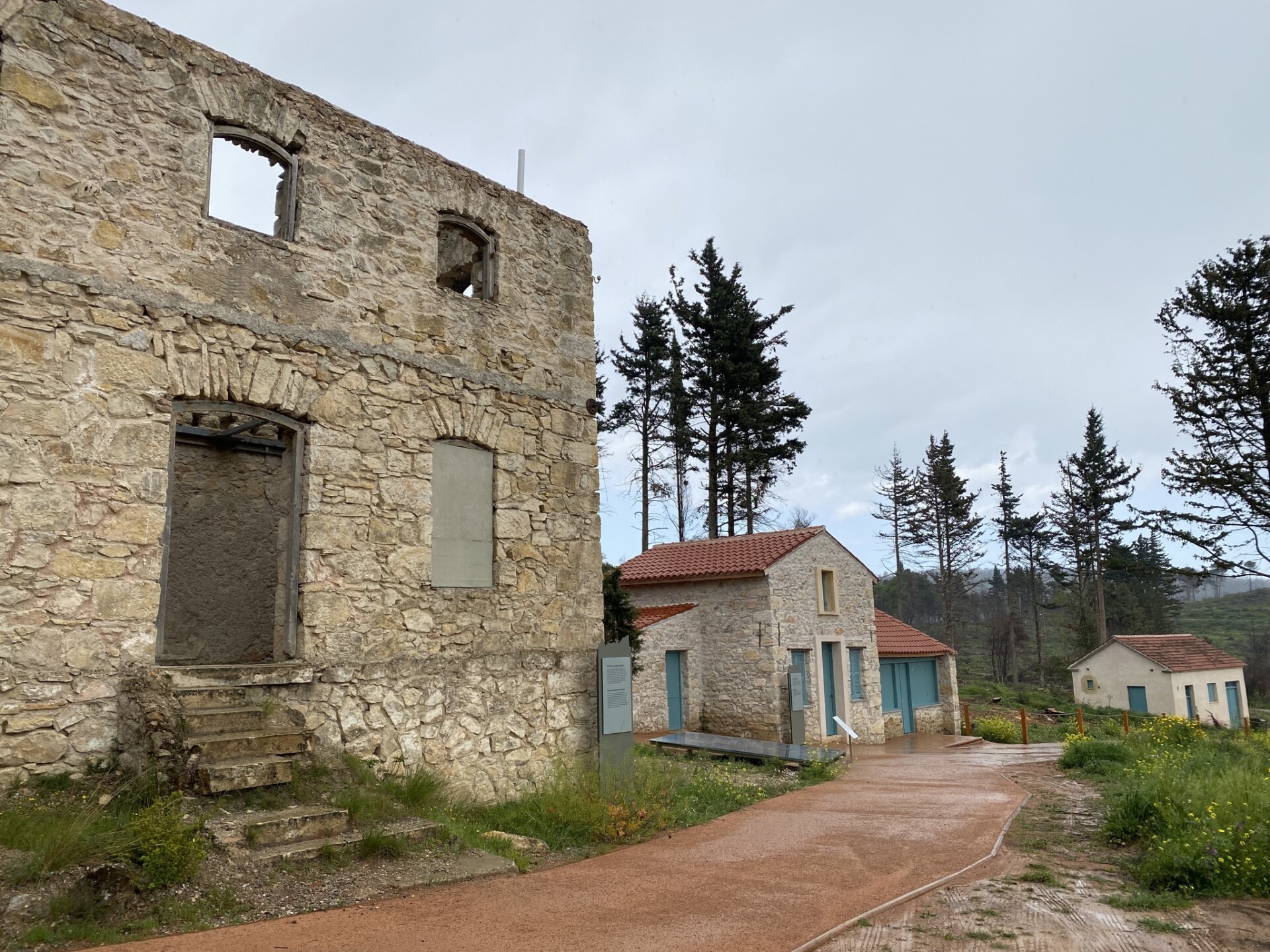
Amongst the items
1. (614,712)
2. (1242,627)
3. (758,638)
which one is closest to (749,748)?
(758,638)

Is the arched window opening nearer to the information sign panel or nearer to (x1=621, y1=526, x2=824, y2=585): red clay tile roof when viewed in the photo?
the information sign panel

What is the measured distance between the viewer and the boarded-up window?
772 cm

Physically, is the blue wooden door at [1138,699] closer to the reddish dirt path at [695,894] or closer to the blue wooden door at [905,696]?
the blue wooden door at [905,696]

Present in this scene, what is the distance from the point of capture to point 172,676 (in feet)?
19.4

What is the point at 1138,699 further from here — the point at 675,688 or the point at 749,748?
the point at 749,748

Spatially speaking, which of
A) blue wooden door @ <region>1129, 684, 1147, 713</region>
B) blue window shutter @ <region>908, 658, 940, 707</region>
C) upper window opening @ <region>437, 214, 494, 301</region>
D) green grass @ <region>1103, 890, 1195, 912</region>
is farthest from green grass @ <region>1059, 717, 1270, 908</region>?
blue wooden door @ <region>1129, 684, 1147, 713</region>

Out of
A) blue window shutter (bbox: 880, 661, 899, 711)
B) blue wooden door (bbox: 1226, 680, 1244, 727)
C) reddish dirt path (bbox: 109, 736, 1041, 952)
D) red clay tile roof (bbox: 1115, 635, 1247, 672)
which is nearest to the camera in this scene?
reddish dirt path (bbox: 109, 736, 1041, 952)

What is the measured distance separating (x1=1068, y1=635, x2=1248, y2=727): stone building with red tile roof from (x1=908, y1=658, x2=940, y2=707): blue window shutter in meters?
11.3

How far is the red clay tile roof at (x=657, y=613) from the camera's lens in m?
17.7

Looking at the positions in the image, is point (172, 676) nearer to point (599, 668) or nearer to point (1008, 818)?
point (599, 668)

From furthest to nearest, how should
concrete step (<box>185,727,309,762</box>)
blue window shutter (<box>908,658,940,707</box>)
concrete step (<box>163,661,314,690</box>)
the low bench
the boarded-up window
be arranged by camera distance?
blue window shutter (<box>908,658,940,707</box>), the low bench, the boarded-up window, concrete step (<box>163,661,314,690</box>), concrete step (<box>185,727,309,762</box>)

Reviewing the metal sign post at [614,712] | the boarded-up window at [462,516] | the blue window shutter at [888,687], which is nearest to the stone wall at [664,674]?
the blue window shutter at [888,687]

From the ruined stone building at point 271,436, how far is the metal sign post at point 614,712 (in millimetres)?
214

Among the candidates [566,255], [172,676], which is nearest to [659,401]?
[566,255]
